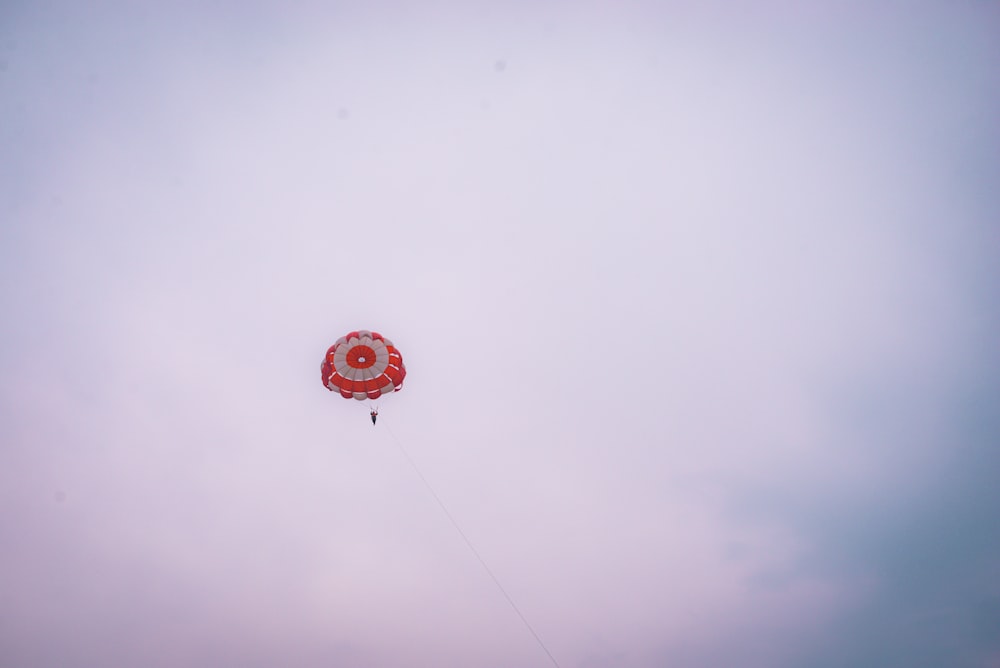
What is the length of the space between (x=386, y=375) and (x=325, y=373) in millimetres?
1813

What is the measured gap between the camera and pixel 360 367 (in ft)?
50.4

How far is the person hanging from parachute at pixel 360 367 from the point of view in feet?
50.1

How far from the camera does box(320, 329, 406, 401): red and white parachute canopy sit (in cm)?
1527

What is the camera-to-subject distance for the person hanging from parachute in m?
15.3

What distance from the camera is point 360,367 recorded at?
15.4 metres

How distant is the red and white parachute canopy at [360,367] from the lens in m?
15.3

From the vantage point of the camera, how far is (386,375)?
50.3ft

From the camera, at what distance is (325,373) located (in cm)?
1543
